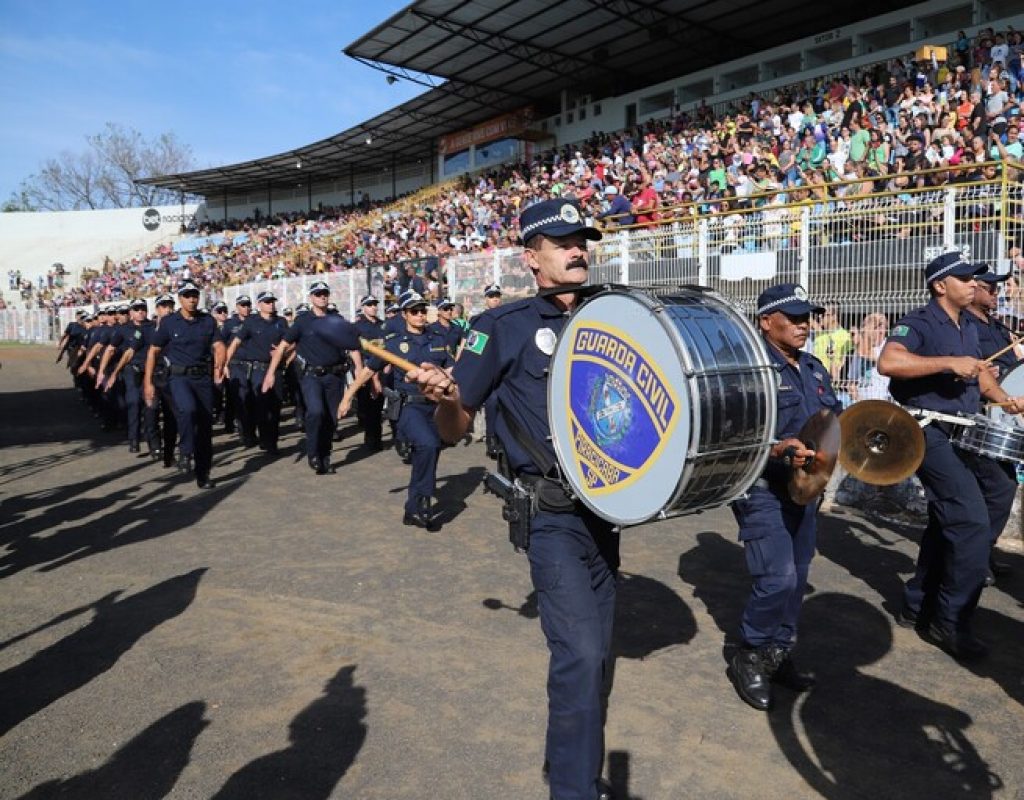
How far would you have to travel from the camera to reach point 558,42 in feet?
83.8

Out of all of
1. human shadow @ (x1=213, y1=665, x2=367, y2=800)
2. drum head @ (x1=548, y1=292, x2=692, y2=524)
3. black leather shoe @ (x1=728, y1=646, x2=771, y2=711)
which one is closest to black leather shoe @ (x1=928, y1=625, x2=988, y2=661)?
black leather shoe @ (x1=728, y1=646, x2=771, y2=711)

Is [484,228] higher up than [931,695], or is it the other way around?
[484,228]

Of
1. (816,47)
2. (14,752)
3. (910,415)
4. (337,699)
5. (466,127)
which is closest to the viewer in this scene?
(14,752)

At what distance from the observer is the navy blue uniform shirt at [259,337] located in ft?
36.3

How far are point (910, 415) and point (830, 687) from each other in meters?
1.40

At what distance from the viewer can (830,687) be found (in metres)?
3.84

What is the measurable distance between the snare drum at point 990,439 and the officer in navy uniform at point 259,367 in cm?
836

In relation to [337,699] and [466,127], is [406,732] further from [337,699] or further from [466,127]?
[466,127]

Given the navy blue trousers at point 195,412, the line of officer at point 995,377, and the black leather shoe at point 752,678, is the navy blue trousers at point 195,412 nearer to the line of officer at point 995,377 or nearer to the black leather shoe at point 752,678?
the black leather shoe at point 752,678

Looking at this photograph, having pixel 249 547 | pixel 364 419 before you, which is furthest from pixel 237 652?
pixel 364 419

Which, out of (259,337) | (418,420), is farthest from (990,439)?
(259,337)

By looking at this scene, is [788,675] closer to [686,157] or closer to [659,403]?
[659,403]

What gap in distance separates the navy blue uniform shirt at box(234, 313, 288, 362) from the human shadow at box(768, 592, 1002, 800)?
8634mm

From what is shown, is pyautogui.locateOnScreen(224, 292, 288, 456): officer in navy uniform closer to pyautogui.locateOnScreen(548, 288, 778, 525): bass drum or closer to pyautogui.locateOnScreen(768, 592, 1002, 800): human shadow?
pyautogui.locateOnScreen(768, 592, 1002, 800): human shadow
